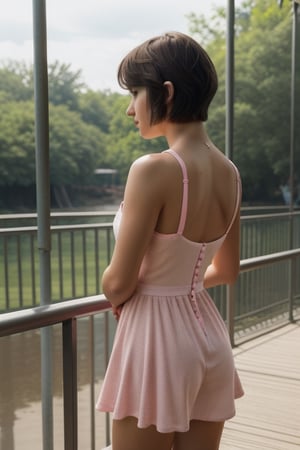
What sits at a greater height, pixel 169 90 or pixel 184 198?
pixel 169 90

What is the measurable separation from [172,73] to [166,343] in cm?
56

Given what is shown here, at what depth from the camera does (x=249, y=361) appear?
4023 millimetres

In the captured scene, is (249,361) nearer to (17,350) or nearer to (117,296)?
(17,350)

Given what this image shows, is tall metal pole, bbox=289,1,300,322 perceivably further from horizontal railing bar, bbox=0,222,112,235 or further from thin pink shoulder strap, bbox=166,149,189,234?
thin pink shoulder strap, bbox=166,149,189,234

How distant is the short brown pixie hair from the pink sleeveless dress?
11 cm

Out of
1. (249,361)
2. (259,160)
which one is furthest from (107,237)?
(259,160)

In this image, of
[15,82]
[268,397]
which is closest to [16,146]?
[15,82]

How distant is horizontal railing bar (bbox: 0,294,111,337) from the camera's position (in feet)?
4.95

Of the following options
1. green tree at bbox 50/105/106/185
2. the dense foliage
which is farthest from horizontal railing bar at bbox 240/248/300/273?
green tree at bbox 50/105/106/185

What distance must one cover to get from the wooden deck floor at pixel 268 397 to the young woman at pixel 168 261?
1500mm

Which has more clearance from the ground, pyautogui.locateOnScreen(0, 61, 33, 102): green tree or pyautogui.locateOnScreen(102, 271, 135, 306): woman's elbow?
pyautogui.locateOnScreen(0, 61, 33, 102): green tree

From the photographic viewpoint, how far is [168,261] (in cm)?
126

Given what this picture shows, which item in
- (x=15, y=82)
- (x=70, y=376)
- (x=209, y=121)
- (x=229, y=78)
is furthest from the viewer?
(x=15, y=82)

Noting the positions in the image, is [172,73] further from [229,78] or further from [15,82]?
[15,82]
